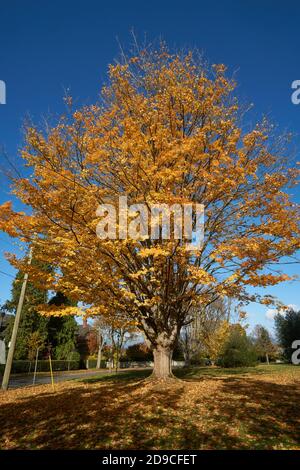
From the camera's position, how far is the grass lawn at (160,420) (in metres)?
5.11

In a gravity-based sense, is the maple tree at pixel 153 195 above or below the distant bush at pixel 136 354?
above

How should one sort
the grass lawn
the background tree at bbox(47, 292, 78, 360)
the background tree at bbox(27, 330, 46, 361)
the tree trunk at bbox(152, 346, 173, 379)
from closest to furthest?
the grass lawn, the tree trunk at bbox(152, 346, 173, 379), the background tree at bbox(27, 330, 46, 361), the background tree at bbox(47, 292, 78, 360)

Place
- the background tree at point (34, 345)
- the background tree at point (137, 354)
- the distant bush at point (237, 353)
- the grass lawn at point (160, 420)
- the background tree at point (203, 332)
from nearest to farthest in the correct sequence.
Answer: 1. the grass lawn at point (160, 420)
2. the background tree at point (34, 345)
3. the distant bush at point (237, 353)
4. the background tree at point (203, 332)
5. the background tree at point (137, 354)

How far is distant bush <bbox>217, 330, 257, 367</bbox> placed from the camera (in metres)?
26.8

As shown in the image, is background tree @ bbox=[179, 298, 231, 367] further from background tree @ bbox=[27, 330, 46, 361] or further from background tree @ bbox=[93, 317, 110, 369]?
background tree @ bbox=[27, 330, 46, 361]

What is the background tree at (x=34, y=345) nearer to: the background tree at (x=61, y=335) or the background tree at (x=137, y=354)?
the background tree at (x=61, y=335)

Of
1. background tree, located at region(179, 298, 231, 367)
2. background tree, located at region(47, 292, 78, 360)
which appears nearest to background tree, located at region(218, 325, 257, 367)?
background tree, located at region(179, 298, 231, 367)

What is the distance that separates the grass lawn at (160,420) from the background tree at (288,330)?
32.0 m

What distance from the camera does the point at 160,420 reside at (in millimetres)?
6301

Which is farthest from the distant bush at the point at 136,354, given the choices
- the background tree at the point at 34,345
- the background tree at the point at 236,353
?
the background tree at the point at 34,345

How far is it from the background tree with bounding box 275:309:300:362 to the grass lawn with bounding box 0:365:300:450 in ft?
105

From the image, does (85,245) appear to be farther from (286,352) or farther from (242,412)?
(286,352)

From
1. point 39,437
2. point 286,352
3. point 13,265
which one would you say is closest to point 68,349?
point 286,352
